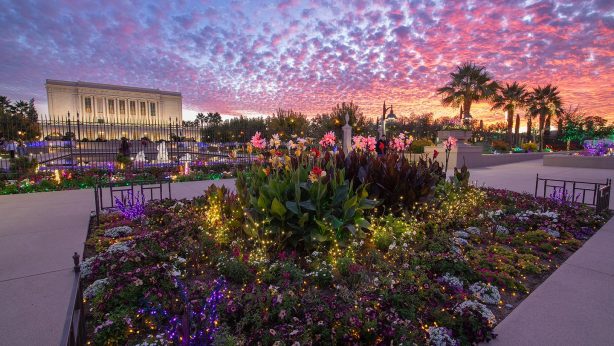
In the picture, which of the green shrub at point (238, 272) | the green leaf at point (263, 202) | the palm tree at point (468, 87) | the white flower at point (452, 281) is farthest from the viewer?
the palm tree at point (468, 87)

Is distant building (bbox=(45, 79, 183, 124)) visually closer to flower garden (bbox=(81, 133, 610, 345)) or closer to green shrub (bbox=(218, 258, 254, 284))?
flower garden (bbox=(81, 133, 610, 345))

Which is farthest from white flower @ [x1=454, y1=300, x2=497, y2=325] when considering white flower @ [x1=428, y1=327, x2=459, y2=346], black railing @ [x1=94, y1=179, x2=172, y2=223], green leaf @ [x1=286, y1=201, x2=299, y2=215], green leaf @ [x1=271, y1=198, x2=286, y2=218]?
black railing @ [x1=94, y1=179, x2=172, y2=223]

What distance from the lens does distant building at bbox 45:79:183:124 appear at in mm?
54531

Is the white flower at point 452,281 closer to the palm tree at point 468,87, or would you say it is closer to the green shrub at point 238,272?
the green shrub at point 238,272

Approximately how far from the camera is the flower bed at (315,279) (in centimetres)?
246

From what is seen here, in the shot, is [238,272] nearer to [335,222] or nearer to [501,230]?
[335,222]

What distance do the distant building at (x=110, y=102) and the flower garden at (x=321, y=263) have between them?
53.0 m

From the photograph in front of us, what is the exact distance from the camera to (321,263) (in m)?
3.84

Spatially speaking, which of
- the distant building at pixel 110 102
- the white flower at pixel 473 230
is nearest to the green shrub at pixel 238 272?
the white flower at pixel 473 230

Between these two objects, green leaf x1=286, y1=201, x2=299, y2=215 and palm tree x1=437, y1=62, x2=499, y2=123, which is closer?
green leaf x1=286, y1=201, x2=299, y2=215

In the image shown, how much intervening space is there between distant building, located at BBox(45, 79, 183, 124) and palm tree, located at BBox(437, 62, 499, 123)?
4660 cm

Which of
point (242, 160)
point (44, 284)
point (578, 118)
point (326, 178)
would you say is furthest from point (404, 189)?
point (578, 118)

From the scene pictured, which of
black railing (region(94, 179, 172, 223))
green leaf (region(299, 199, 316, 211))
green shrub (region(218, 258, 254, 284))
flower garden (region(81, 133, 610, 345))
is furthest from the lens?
black railing (region(94, 179, 172, 223))

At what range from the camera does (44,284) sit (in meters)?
3.46
